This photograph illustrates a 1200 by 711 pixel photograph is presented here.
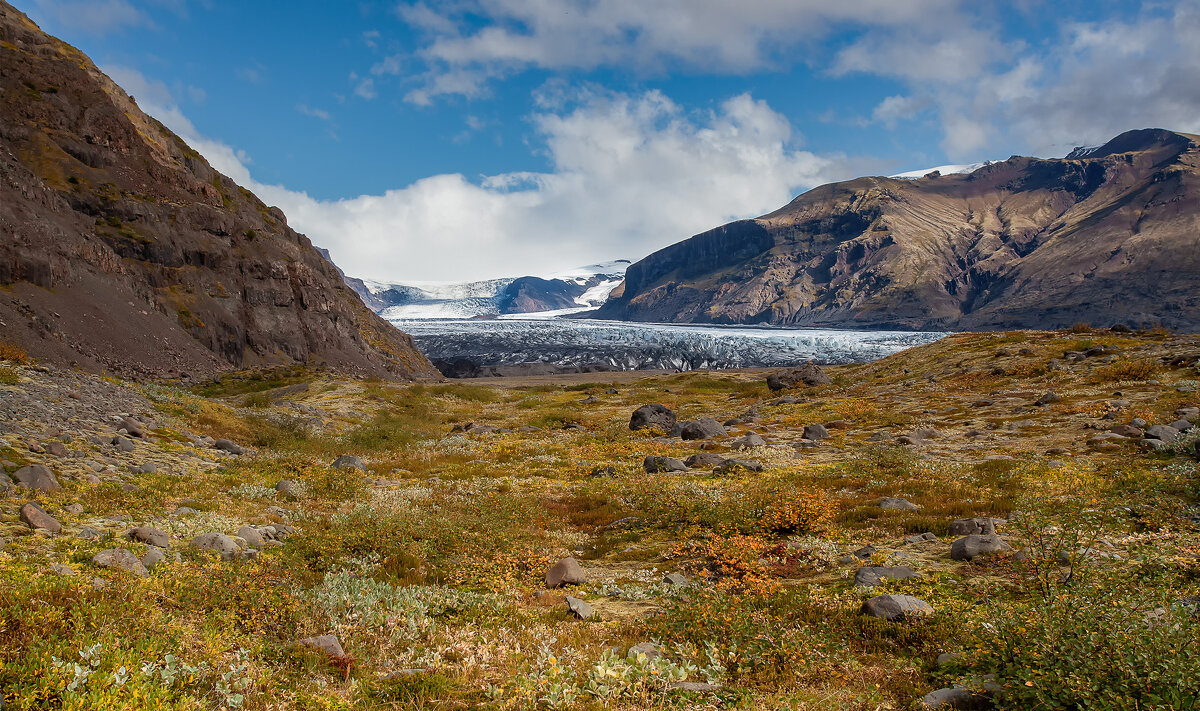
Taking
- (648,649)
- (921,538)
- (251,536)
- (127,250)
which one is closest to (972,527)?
(921,538)

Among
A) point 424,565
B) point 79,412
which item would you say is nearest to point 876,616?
point 424,565

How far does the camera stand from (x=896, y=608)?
25.5 feet

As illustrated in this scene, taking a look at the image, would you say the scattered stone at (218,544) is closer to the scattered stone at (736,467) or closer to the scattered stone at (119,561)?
the scattered stone at (119,561)

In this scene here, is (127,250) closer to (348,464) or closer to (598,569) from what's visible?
(348,464)

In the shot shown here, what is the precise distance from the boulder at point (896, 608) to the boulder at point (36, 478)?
51.5 ft

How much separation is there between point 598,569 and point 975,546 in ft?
22.6

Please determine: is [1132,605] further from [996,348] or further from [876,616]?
[996,348]

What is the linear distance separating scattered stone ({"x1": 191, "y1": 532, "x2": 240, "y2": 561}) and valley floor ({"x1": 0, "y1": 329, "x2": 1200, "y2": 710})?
0.17ft

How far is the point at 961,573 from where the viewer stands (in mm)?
9273

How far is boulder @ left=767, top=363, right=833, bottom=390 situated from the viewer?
5303cm

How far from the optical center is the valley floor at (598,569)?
541 cm

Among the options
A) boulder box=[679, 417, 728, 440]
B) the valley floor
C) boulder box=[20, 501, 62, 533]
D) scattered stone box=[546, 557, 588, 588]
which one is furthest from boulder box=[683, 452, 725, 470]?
boulder box=[20, 501, 62, 533]

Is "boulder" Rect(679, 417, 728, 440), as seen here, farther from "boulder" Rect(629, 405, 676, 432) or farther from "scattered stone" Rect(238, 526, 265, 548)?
"scattered stone" Rect(238, 526, 265, 548)

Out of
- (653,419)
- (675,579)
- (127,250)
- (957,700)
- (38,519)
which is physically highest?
(127,250)
